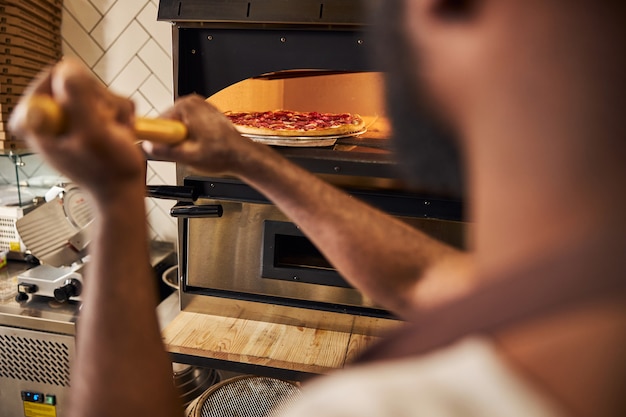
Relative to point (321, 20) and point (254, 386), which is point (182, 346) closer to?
point (254, 386)

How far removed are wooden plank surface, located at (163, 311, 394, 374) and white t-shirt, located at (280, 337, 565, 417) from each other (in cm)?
108

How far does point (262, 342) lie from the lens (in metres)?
1.45

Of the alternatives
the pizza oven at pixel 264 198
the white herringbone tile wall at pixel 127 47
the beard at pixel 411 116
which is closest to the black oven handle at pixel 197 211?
the pizza oven at pixel 264 198

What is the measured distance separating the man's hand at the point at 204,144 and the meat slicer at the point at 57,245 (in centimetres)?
95

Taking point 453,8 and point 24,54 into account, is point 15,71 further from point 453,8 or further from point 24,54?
point 453,8

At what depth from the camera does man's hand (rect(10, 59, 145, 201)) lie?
47 cm

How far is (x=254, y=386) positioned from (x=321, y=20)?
958 millimetres

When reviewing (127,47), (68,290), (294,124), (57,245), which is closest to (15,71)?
(127,47)

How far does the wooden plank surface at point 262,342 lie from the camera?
137 centimetres

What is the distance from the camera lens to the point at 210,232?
149 centimetres

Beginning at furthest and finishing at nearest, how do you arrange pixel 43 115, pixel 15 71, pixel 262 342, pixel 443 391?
pixel 15 71 < pixel 262 342 < pixel 43 115 < pixel 443 391

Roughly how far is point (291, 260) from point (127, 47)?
980mm

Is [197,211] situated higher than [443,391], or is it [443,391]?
[443,391]

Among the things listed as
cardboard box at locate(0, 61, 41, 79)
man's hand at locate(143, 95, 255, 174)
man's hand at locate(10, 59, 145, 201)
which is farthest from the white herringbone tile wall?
man's hand at locate(10, 59, 145, 201)
